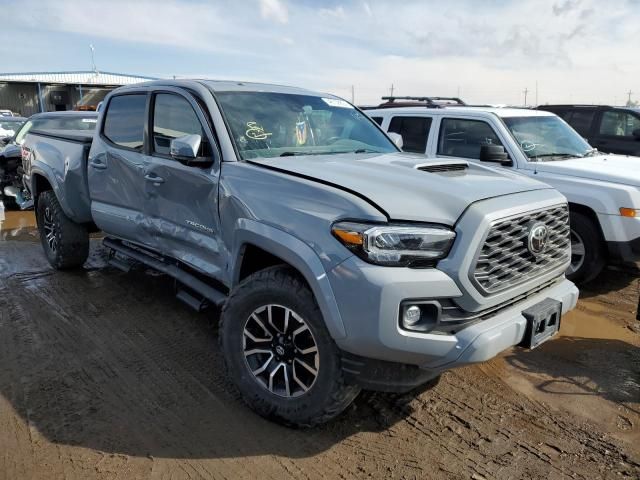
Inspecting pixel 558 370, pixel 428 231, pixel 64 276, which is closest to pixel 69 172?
pixel 64 276

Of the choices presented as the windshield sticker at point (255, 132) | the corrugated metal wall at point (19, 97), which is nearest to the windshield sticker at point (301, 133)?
the windshield sticker at point (255, 132)

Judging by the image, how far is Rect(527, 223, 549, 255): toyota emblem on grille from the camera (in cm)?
275

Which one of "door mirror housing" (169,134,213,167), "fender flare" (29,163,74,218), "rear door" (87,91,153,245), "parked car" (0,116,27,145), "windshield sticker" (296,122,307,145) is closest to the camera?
"door mirror housing" (169,134,213,167)

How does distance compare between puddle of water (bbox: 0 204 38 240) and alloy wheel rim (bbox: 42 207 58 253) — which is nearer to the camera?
alloy wheel rim (bbox: 42 207 58 253)

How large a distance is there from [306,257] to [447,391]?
Answer: 1.53 metres

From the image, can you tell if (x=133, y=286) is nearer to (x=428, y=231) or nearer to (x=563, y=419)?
(x=428, y=231)

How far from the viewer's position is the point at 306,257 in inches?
99.7

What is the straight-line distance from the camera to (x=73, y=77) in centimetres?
4447

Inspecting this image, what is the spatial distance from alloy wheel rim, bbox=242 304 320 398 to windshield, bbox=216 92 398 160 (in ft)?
3.66

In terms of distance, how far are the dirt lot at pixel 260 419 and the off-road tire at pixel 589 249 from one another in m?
0.73

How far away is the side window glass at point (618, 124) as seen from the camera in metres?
9.19

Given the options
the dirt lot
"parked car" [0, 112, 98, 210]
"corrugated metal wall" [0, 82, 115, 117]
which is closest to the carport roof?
"corrugated metal wall" [0, 82, 115, 117]

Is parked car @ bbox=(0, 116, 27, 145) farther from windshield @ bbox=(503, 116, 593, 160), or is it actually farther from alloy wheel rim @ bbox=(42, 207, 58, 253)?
windshield @ bbox=(503, 116, 593, 160)

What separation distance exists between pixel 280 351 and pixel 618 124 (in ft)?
29.6
